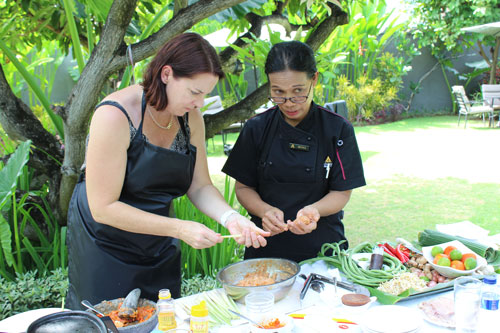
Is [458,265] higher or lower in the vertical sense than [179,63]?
lower

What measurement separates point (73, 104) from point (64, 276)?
108 centimetres

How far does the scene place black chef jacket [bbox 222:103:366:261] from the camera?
220 centimetres

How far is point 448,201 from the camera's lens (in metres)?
5.97

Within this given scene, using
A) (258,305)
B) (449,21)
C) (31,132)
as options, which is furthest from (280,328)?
(449,21)

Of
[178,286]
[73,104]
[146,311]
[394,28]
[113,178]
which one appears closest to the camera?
[146,311]

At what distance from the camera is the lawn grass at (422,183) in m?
5.30

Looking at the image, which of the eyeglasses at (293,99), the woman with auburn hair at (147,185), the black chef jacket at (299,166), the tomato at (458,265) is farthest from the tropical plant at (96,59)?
the tomato at (458,265)

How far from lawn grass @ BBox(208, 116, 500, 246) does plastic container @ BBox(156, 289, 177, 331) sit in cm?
361

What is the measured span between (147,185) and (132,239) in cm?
25

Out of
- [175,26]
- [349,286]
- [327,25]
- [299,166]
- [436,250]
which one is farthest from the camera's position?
[327,25]

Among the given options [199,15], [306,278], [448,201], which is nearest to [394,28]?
[448,201]

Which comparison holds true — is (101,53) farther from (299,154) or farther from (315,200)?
(315,200)

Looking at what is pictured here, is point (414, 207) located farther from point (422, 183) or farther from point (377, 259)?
point (377, 259)

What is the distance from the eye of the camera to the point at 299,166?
2.20 m
